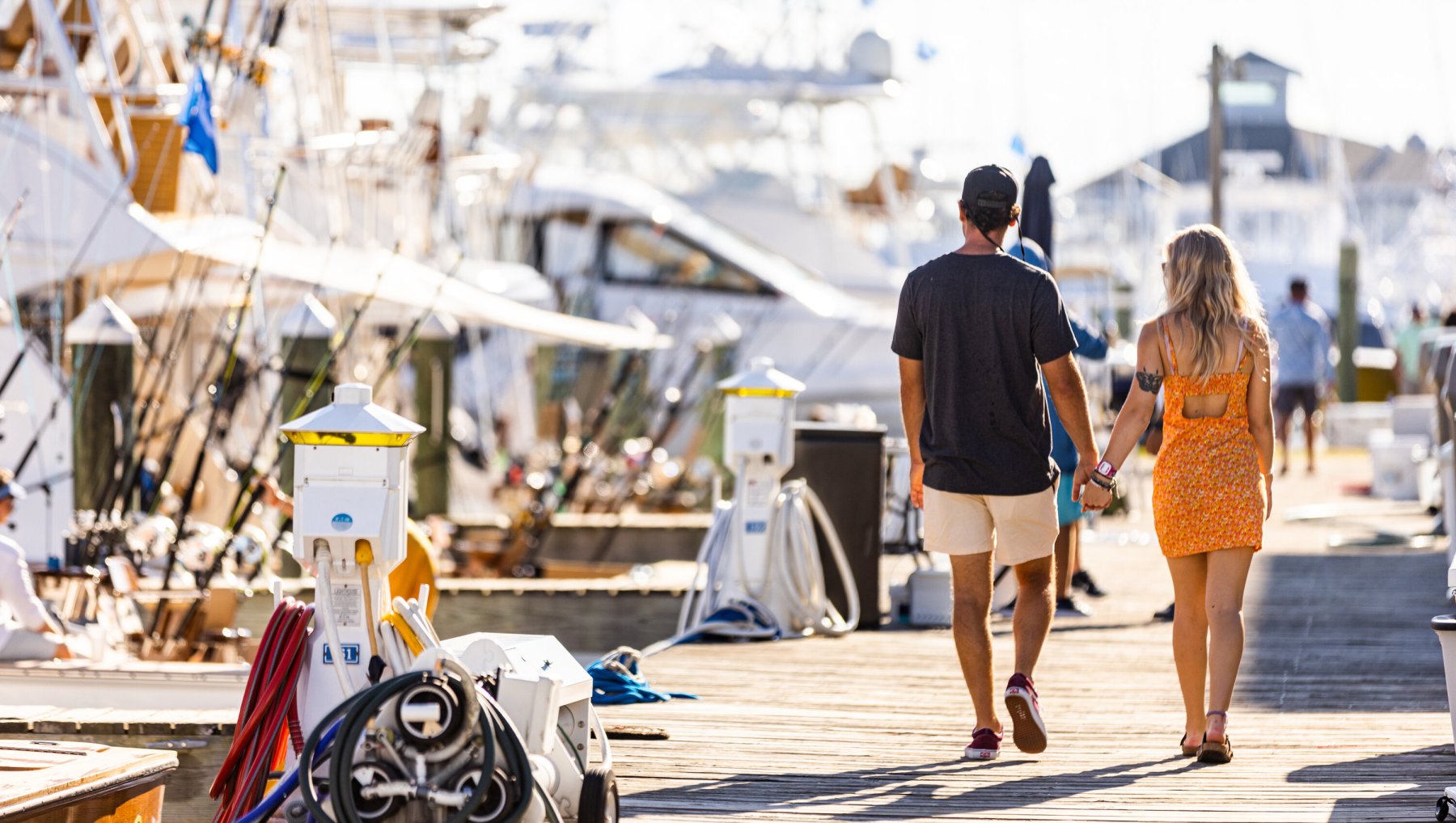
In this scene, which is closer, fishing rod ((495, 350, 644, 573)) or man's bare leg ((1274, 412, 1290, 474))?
fishing rod ((495, 350, 644, 573))

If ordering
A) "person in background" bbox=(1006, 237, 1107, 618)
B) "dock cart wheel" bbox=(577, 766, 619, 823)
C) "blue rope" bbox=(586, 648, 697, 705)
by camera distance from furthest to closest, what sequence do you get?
"person in background" bbox=(1006, 237, 1107, 618), "blue rope" bbox=(586, 648, 697, 705), "dock cart wheel" bbox=(577, 766, 619, 823)

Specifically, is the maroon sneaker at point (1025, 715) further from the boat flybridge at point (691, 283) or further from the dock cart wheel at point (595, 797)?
the boat flybridge at point (691, 283)

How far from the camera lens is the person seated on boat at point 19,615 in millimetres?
8477

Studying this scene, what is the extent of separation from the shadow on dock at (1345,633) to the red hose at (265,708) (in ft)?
12.1

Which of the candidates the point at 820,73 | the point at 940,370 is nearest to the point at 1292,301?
the point at 940,370

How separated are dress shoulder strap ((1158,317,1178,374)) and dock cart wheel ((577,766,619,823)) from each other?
7.02 feet

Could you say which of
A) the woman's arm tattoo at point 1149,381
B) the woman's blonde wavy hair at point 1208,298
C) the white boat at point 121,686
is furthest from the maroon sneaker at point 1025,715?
the white boat at point 121,686

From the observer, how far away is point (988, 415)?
19.9 ft

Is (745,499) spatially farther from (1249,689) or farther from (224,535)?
(224,535)

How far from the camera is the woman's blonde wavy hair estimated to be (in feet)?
19.6

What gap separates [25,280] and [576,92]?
81.2 feet

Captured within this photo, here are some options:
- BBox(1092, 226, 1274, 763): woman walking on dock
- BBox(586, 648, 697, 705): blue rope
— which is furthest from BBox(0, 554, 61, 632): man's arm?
BBox(1092, 226, 1274, 763): woman walking on dock

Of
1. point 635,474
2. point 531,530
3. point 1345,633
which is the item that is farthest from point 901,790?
point 635,474

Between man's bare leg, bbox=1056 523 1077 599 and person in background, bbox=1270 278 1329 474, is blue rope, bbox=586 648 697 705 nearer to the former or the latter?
man's bare leg, bbox=1056 523 1077 599
